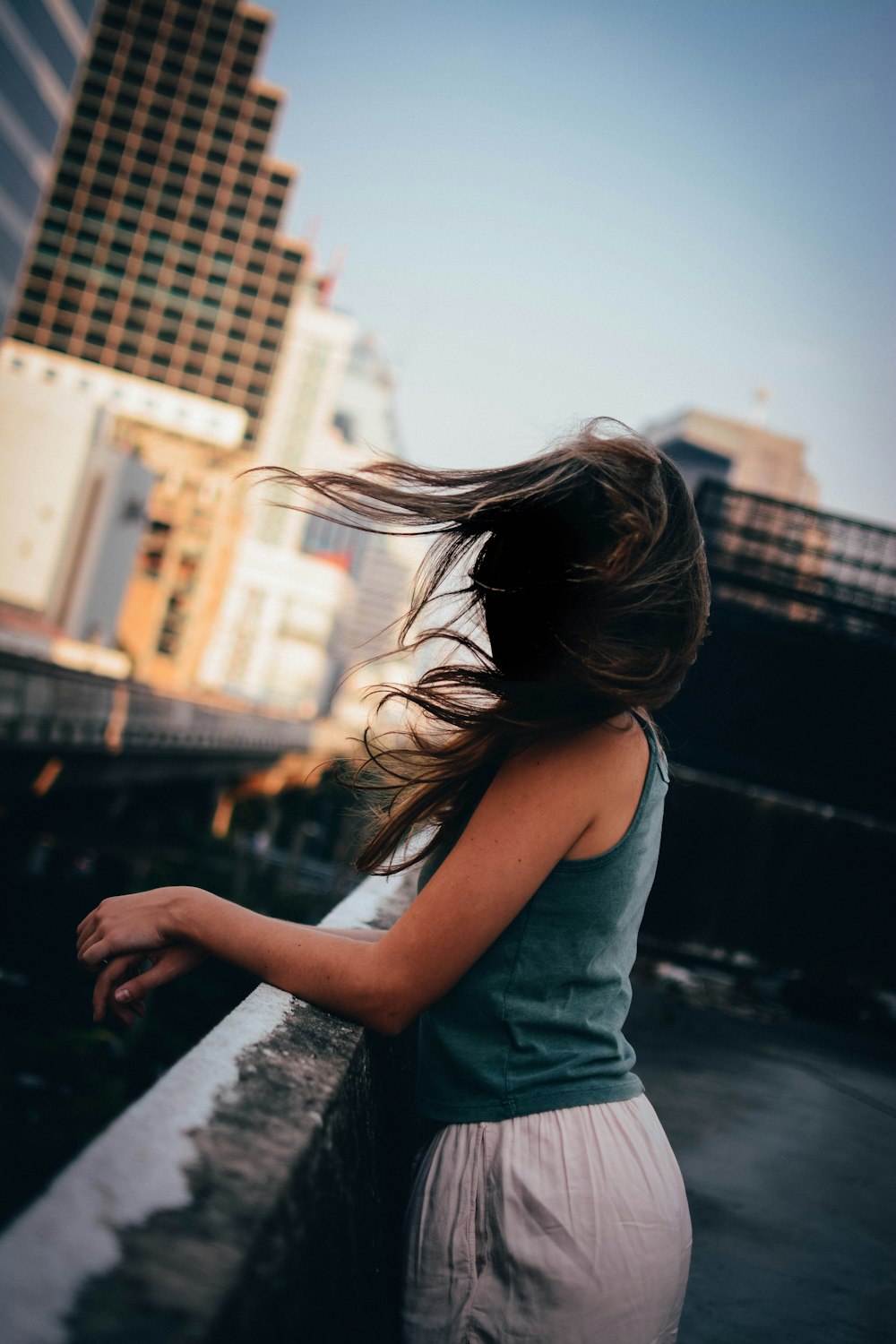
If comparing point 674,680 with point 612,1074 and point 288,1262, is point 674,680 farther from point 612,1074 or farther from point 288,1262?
point 288,1262

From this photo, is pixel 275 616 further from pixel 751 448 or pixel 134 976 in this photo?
pixel 134 976

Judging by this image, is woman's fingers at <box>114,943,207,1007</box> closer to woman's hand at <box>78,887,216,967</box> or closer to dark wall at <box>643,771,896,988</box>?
woman's hand at <box>78,887,216,967</box>

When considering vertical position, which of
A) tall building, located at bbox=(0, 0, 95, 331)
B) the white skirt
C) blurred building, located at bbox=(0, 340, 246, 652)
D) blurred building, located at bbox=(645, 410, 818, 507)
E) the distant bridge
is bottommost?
the distant bridge

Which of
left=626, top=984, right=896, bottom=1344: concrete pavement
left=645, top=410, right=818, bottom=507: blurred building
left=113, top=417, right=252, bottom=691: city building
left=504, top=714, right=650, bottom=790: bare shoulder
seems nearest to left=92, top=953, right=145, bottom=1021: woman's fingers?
left=504, top=714, right=650, bottom=790: bare shoulder

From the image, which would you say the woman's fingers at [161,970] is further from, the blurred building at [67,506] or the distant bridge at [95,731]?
the blurred building at [67,506]

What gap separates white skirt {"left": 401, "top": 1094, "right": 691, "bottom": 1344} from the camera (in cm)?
128

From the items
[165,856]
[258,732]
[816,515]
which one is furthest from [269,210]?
[816,515]

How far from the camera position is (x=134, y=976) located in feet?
5.23

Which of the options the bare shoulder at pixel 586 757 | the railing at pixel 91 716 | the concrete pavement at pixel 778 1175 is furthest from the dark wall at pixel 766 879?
the railing at pixel 91 716

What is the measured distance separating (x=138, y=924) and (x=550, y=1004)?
62cm

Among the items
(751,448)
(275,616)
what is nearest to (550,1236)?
(275,616)

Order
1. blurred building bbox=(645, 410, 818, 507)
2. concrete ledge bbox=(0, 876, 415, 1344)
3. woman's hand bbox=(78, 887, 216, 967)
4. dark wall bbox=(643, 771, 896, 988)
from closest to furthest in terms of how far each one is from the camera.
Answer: concrete ledge bbox=(0, 876, 415, 1344), woman's hand bbox=(78, 887, 216, 967), dark wall bbox=(643, 771, 896, 988), blurred building bbox=(645, 410, 818, 507)

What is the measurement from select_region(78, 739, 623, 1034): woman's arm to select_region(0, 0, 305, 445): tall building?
114 meters

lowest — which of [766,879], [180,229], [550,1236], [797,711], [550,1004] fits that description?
[550,1236]
